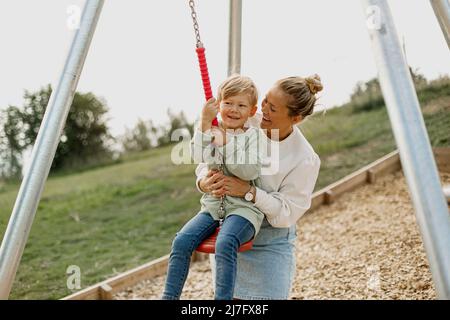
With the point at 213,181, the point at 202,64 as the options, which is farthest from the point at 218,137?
the point at 202,64

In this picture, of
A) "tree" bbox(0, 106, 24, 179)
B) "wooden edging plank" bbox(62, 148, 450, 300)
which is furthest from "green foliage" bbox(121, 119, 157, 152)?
"wooden edging plank" bbox(62, 148, 450, 300)

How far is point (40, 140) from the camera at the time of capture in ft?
5.73

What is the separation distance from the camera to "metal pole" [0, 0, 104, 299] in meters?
1.70

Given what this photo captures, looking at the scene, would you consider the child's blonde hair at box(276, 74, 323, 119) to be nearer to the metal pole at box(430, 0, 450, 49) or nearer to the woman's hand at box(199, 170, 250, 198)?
the woman's hand at box(199, 170, 250, 198)

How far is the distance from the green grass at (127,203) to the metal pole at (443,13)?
66.6 inches

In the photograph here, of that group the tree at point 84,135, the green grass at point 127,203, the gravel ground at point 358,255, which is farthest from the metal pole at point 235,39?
the tree at point 84,135

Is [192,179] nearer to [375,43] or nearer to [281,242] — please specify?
[281,242]

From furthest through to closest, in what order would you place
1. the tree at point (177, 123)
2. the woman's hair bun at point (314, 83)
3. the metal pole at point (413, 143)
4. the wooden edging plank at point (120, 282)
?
the tree at point (177, 123) < the wooden edging plank at point (120, 282) < the woman's hair bun at point (314, 83) < the metal pole at point (413, 143)

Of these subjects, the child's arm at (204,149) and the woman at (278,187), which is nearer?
the child's arm at (204,149)

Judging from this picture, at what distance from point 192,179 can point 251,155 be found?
4674 mm

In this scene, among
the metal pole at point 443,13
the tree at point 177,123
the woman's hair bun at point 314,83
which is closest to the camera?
the woman's hair bun at point 314,83

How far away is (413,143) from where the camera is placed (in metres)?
1.35

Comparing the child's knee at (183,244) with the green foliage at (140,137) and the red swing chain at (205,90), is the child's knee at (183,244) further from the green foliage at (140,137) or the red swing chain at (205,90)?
the green foliage at (140,137)

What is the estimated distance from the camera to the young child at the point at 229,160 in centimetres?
175
